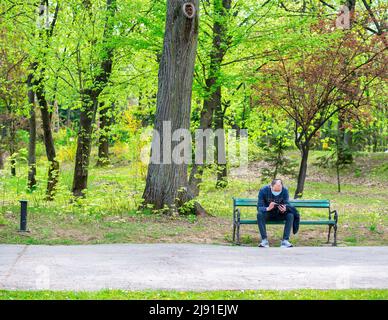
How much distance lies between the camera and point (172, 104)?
1459 centimetres

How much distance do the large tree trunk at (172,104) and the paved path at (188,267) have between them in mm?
3200

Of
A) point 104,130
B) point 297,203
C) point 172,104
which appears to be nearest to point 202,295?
point 297,203

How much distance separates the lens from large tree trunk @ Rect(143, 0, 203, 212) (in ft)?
47.4

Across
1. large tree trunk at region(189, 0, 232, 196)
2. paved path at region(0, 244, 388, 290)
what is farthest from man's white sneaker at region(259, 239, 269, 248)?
large tree trunk at region(189, 0, 232, 196)

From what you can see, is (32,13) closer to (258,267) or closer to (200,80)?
(200,80)

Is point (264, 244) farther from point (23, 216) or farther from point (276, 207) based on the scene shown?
point (23, 216)

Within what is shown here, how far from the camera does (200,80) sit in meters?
19.9

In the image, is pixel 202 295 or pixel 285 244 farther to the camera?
pixel 285 244

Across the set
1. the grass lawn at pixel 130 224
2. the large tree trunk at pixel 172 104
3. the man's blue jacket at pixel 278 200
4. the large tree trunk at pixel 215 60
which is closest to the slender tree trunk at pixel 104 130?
the grass lawn at pixel 130 224

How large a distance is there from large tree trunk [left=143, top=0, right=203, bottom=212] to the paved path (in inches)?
126

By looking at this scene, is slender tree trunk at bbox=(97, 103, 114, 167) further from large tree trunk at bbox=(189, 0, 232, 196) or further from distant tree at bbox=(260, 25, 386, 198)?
distant tree at bbox=(260, 25, 386, 198)

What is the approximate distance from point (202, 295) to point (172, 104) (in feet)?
25.5

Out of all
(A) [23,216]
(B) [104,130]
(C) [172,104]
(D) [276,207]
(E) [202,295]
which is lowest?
(E) [202,295]

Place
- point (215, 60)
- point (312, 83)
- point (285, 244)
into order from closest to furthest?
1. point (285, 244)
2. point (215, 60)
3. point (312, 83)
